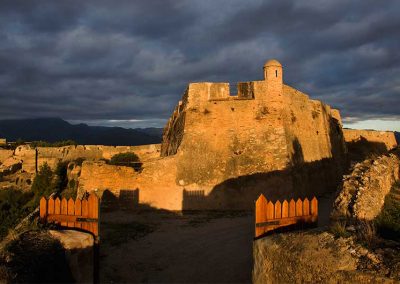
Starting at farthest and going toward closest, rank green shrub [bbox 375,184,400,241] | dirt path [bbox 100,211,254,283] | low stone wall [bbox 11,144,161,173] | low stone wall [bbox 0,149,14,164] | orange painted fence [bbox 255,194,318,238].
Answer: low stone wall [bbox 0,149,14,164] < low stone wall [bbox 11,144,161,173] < dirt path [bbox 100,211,254,283] < orange painted fence [bbox 255,194,318,238] < green shrub [bbox 375,184,400,241]

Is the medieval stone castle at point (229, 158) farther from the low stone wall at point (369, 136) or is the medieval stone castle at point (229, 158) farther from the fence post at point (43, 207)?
the low stone wall at point (369, 136)

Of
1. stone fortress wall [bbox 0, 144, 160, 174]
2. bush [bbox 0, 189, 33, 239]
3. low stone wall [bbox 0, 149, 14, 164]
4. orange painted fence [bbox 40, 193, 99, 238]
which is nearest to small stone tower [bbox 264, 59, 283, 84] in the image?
orange painted fence [bbox 40, 193, 99, 238]

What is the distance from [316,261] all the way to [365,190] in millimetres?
2989

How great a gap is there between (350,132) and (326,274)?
3586cm

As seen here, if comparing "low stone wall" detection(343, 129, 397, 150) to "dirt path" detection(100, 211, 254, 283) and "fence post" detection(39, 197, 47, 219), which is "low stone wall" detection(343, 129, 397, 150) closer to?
"dirt path" detection(100, 211, 254, 283)

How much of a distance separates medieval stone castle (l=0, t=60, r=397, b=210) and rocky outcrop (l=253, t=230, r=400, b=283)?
35.3 feet

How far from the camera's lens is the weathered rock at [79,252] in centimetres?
679

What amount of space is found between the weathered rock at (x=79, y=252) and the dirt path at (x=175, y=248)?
221 centimetres

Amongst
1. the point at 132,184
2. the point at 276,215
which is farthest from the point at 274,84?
the point at 276,215

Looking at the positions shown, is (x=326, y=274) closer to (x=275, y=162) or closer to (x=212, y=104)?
(x=275, y=162)

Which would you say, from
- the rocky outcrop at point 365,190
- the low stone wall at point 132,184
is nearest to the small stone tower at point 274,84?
the low stone wall at point 132,184

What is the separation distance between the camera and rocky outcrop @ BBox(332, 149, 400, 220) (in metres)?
7.00

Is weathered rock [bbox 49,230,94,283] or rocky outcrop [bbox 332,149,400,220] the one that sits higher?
rocky outcrop [bbox 332,149,400,220]

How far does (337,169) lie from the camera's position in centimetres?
2428
